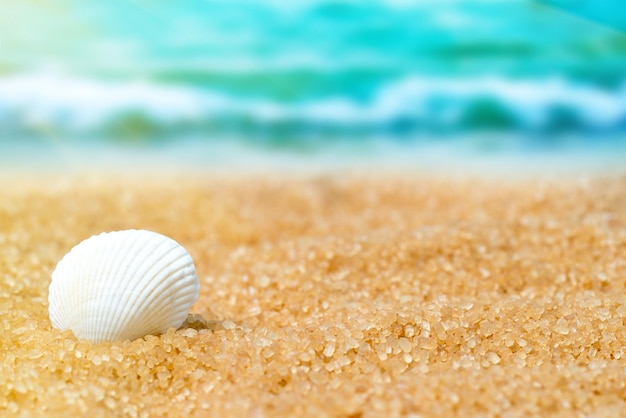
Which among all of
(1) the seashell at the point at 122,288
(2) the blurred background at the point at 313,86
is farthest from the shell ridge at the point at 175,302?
(2) the blurred background at the point at 313,86

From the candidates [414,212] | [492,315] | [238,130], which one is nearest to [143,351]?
[492,315]

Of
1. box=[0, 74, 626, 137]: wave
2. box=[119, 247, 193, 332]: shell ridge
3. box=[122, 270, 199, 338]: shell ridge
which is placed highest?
box=[119, 247, 193, 332]: shell ridge

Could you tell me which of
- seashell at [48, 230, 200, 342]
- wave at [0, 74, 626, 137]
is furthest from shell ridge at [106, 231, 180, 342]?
wave at [0, 74, 626, 137]

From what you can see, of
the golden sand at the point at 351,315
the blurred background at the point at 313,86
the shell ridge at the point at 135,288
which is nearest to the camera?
the golden sand at the point at 351,315

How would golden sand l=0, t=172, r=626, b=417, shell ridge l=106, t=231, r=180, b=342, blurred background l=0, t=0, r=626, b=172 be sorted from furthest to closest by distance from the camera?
1. blurred background l=0, t=0, r=626, b=172
2. shell ridge l=106, t=231, r=180, b=342
3. golden sand l=0, t=172, r=626, b=417

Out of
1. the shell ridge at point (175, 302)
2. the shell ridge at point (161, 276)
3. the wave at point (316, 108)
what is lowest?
the wave at point (316, 108)

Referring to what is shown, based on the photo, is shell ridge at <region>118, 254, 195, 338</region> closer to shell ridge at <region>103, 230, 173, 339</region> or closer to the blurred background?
shell ridge at <region>103, 230, 173, 339</region>

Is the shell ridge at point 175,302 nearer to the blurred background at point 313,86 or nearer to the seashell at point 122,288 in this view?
the seashell at point 122,288
